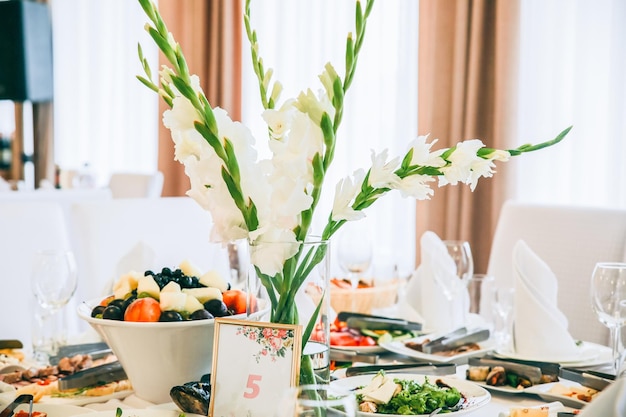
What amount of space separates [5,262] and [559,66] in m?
2.33

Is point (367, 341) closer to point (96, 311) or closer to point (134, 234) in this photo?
point (96, 311)

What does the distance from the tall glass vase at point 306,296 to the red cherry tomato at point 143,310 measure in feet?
0.64

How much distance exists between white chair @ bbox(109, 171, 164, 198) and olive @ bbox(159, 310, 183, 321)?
352cm

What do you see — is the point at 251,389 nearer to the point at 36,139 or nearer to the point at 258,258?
the point at 258,258

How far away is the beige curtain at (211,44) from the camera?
479 cm

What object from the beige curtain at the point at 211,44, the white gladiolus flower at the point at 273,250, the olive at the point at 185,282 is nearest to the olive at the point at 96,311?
the olive at the point at 185,282

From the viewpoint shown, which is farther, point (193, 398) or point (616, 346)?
point (616, 346)

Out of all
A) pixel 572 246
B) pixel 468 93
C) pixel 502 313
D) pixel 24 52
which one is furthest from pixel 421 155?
pixel 24 52

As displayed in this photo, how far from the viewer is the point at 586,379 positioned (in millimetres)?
1252

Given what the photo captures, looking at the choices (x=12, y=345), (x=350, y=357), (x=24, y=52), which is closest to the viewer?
(x=350, y=357)

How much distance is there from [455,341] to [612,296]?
12.2 inches

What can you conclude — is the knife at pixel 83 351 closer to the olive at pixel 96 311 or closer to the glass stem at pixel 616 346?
the olive at pixel 96 311

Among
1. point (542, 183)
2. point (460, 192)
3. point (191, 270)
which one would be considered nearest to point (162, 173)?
point (460, 192)

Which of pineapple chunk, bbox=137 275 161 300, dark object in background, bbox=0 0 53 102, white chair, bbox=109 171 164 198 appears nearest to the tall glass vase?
pineapple chunk, bbox=137 275 161 300
